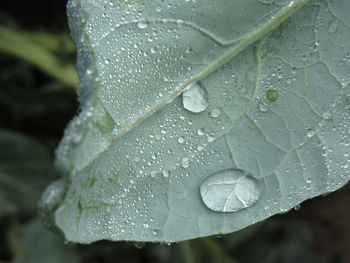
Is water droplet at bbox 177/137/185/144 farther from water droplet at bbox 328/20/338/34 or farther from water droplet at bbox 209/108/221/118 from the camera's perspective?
water droplet at bbox 328/20/338/34

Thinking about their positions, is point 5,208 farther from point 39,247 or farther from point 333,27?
point 333,27

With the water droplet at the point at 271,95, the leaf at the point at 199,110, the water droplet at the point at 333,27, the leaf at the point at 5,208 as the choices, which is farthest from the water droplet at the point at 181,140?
the leaf at the point at 5,208

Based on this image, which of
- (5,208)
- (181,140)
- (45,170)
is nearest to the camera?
(181,140)

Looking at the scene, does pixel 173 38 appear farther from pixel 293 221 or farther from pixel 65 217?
pixel 293 221

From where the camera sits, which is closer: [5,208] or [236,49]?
[236,49]

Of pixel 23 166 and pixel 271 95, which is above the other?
pixel 23 166

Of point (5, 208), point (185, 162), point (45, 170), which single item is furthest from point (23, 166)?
point (185, 162)

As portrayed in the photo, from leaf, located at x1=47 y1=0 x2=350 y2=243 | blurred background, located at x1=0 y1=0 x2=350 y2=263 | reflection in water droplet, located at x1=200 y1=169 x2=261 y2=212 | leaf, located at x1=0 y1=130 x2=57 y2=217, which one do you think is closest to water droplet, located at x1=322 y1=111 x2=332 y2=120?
leaf, located at x1=47 y1=0 x2=350 y2=243

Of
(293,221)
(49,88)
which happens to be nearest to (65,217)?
(49,88)

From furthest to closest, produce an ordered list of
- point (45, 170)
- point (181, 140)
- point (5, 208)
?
1. point (45, 170)
2. point (5, 208)
3. point (181, 140)
